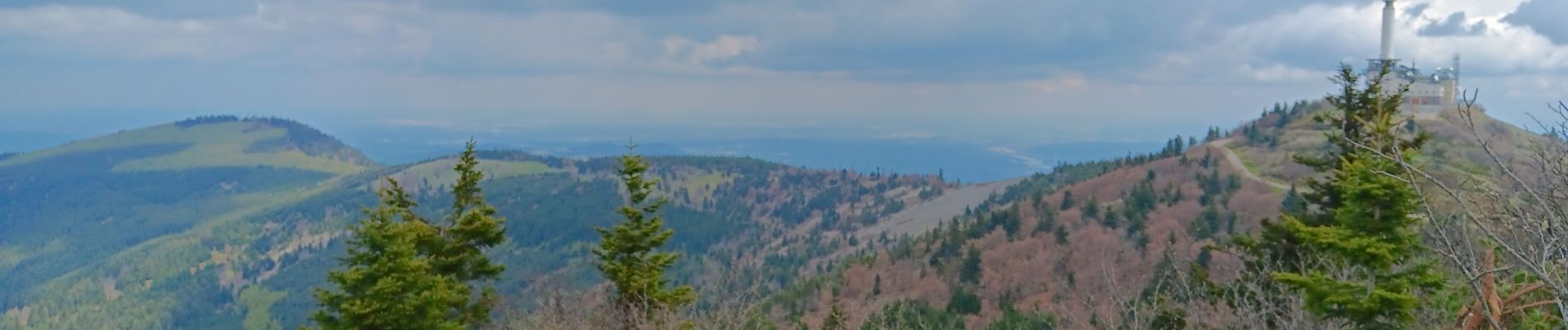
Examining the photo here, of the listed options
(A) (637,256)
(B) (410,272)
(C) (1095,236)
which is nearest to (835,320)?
(A) (637,256)

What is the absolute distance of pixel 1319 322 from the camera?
18.8 metres

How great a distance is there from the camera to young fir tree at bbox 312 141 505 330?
18281 millimetres

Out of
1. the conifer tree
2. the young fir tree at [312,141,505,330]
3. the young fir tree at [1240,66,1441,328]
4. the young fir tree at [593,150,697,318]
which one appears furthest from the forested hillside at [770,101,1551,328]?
the young fir tree at [1240,66,1441,328]

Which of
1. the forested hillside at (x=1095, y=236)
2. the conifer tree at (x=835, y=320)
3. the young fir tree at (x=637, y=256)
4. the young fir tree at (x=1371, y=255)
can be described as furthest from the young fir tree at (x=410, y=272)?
the forested hillside at (x=1095, y=236)

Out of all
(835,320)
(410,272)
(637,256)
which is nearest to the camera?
(410,272)

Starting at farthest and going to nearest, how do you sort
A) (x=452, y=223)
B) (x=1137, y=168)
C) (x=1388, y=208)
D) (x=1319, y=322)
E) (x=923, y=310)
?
1. (x=1137, y=168)
2. (x=923, y=310)
3. (x=452, y=223)
4. (x=1319, y=322)
5. (x=1388, y=208)

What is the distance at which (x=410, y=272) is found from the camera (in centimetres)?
1875

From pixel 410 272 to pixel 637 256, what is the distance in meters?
6.86

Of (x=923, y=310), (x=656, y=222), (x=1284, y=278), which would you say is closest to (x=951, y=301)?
(x=923, y=310)

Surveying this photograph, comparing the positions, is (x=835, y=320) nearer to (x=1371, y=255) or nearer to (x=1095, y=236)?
(x=1371, y=255)

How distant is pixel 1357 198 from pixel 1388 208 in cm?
49

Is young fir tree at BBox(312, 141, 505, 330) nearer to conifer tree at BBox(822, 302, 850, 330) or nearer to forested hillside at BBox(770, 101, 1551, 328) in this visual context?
conifer tree at BBox(822, 302, 850, 330)

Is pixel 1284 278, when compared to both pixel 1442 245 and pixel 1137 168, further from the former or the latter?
pixel 1137 168

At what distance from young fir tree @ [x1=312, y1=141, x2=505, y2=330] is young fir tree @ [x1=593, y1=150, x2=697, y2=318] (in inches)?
Answer: 121
